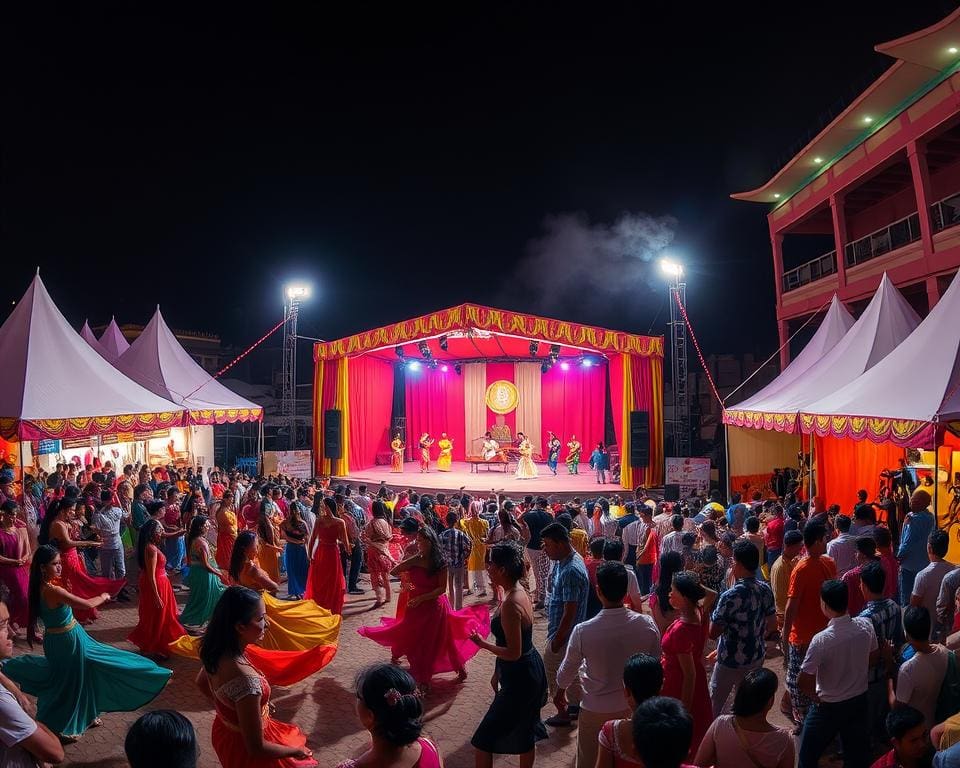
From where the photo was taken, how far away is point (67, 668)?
13.6ft

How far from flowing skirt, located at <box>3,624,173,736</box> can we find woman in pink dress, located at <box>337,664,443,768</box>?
2.78 m

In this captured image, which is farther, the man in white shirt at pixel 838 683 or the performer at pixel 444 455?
the performer at pixel 444 455

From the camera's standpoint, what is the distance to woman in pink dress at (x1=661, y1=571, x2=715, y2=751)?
3088 millimetres

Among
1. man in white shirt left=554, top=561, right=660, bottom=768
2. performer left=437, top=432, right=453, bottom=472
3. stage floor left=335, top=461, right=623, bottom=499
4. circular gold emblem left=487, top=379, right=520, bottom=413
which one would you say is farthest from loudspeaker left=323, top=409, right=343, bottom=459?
man in white shirt left=554, top=561, right=660, bottom=768

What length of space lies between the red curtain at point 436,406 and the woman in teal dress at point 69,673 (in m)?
21.0

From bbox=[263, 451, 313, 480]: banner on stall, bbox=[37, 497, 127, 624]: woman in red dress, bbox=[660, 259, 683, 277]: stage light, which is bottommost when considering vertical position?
bbox=[37, 497, 127, 624]: woman in red dress

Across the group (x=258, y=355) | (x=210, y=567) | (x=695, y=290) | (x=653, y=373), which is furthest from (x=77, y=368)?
(x=695, y=290)

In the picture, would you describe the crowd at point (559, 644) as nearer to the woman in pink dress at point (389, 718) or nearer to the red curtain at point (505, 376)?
the woman in pink dress at point (389, 718)

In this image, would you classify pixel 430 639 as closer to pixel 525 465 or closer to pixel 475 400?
pixel 525 465

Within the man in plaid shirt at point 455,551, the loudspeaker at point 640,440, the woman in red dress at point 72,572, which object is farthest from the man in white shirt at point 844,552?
the loudspeaker at point 640,440

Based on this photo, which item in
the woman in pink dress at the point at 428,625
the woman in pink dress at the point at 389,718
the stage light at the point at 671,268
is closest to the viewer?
the woman in pink dress at the point at 389,718

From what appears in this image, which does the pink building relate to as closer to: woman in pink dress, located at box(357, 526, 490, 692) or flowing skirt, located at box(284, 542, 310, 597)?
woman in pink dress, located at box(357, 526, 490, 692)

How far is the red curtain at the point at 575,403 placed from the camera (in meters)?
24.1

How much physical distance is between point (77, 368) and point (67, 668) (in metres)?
7.80
